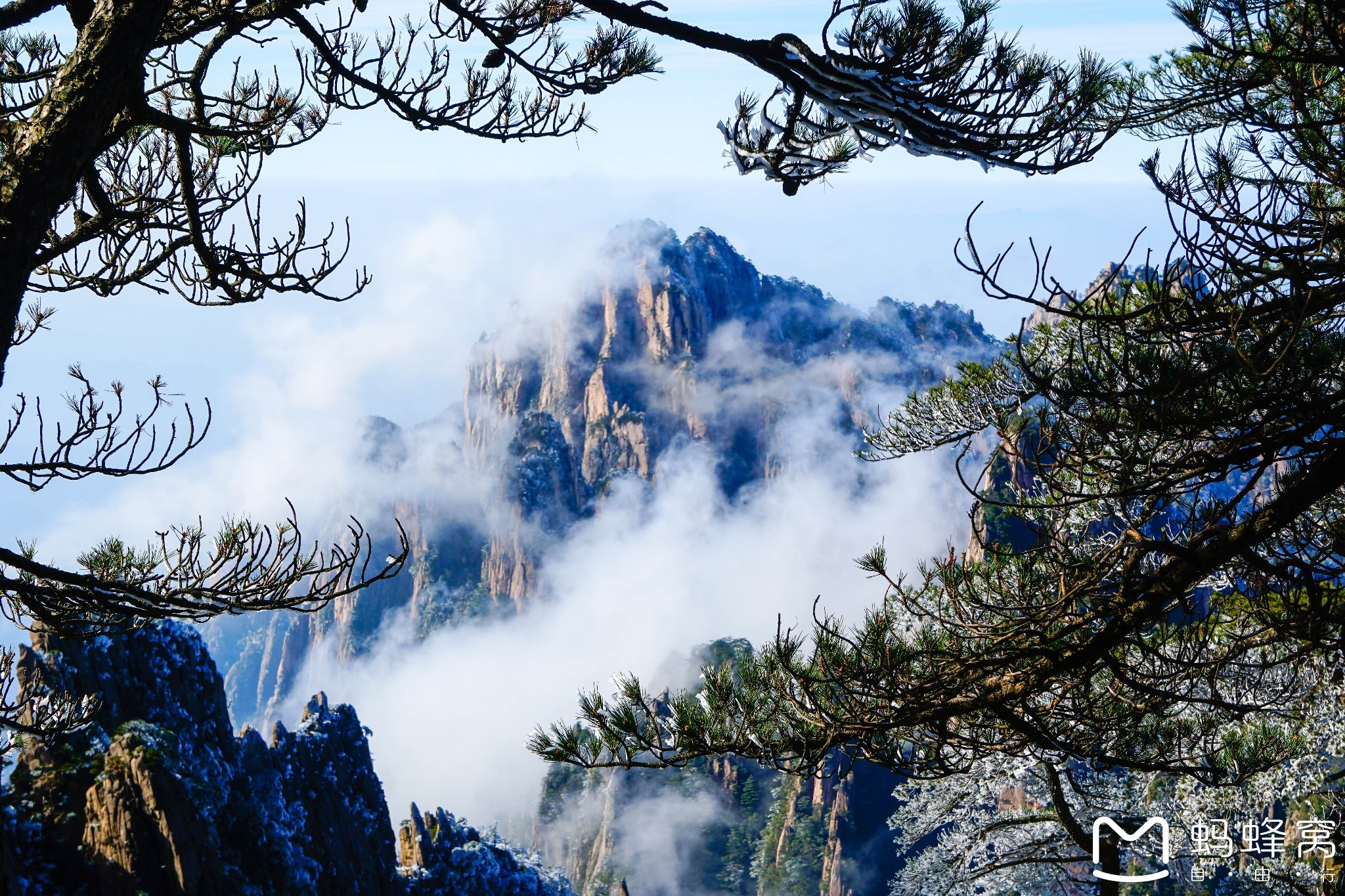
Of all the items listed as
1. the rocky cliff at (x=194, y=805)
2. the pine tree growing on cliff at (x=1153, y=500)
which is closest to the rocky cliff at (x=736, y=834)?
the rocky cliff at (x=194, y=805)

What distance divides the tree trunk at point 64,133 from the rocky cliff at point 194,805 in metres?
8.70

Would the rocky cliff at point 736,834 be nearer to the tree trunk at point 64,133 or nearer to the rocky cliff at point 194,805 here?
the rocky cliff at point 194,805

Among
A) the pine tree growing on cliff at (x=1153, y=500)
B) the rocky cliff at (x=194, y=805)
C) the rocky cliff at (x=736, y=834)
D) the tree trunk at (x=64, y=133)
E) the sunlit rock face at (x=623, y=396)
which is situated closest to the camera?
the tree trunk at (x=64, y=133)

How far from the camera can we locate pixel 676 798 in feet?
149

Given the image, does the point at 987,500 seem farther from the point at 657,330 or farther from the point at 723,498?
the point at 723,498

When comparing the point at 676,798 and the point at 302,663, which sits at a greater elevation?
the point at 302,663

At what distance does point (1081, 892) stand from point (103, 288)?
1992 cm

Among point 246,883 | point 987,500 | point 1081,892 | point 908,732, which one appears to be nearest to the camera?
point 987,500

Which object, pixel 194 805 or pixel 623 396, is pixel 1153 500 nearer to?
pixel 194 805

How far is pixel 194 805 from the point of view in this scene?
13047 mm

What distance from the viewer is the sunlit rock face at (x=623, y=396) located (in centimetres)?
8062

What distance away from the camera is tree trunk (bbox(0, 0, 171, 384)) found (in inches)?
105

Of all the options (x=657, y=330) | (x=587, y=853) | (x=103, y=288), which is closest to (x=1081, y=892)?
(x=103, y=288)

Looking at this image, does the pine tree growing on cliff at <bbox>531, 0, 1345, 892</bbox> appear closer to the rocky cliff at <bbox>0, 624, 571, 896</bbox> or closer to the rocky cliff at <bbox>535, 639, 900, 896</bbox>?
the rocky cliff at <bbox>0, 624, 571, 896</bbox>
